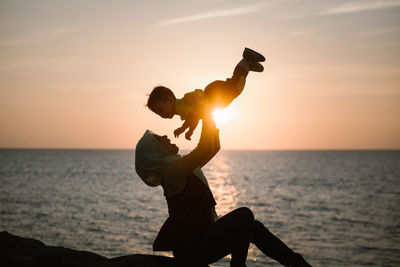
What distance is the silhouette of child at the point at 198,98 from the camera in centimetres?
381

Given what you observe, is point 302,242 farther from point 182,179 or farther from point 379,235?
point 182,179

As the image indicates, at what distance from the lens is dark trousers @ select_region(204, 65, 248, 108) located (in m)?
4.10

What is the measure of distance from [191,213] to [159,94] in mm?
1109

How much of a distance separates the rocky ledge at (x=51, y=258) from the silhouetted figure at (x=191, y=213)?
1.35ft

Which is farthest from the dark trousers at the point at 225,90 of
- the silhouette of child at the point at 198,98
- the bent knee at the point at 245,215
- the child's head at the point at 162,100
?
the bent knee at the point at 245,215

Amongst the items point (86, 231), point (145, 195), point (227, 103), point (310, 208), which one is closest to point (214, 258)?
point (227, 103)

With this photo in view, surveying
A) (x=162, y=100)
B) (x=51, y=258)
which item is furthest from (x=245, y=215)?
(x=51, y=258)

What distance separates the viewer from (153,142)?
12.9 ft

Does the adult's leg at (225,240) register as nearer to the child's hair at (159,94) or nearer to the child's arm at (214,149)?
the child's arm at (214,149)

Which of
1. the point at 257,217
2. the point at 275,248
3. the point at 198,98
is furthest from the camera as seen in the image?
the point at 257,217

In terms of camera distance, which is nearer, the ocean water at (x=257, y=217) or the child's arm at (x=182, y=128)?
the child's arm at (x=182, y=128)

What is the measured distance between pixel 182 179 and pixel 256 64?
1.43 meters

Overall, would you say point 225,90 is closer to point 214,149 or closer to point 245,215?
point 214,149

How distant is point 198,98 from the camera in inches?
151
